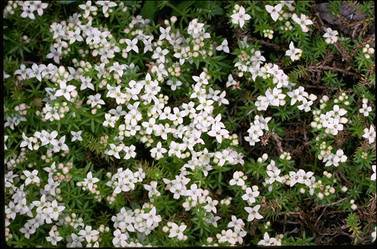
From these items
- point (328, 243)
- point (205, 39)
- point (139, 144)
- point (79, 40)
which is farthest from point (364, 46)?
point (79, 40)

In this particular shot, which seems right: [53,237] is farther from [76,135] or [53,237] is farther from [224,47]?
[224,47]

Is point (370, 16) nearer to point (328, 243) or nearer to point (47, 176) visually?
point (328, 243)

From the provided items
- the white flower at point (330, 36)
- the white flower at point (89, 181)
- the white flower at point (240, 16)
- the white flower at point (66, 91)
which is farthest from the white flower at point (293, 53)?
the white flower at point (89, 181)

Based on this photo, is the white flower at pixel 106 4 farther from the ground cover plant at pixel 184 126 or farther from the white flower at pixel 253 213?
the white flower at pixel 253 213

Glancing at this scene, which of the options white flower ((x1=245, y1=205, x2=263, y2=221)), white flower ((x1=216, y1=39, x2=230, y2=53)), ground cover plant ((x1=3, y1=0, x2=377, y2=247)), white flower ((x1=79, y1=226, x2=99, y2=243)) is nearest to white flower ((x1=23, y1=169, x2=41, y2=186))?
ground cover plant ((x1=3, y1=0, x2=377, y2=247))

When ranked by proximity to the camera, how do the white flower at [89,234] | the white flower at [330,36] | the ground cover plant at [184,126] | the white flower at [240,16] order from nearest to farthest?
the white flower at [89,234] < the ground cover plant at [184,126] < the white flower at [240,16] < the white flower at [330,36]
